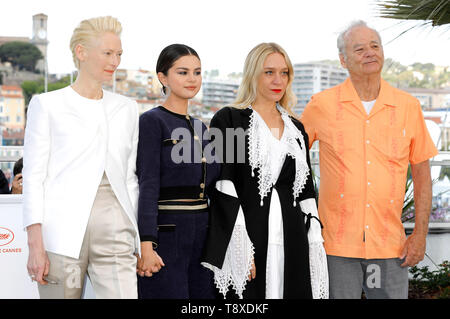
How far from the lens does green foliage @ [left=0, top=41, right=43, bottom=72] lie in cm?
7856

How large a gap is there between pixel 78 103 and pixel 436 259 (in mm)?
3562

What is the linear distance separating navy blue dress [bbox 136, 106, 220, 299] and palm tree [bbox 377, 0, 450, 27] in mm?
2001

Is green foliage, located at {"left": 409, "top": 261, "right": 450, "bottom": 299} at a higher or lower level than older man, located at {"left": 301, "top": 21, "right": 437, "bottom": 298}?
lower

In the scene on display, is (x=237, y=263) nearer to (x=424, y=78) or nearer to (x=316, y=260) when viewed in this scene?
(x=316, y=260)

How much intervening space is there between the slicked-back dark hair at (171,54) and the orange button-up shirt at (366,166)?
723 mm

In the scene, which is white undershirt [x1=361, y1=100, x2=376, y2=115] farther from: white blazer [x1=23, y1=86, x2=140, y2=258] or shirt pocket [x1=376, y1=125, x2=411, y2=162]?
white blazer [x1=23, y1=86, x2=140, y2=258]

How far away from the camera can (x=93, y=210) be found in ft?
6.44

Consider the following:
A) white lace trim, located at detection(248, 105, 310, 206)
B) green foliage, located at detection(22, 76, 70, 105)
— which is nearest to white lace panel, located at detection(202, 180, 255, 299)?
white lace trim, located at detection(248, 105, 310, 206)

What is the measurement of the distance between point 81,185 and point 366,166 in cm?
123

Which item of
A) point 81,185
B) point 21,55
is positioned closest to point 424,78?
point 21,55

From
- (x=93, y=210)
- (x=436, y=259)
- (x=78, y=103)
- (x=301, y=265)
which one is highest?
(x=78, y=103)

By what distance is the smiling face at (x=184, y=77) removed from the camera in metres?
2.26
